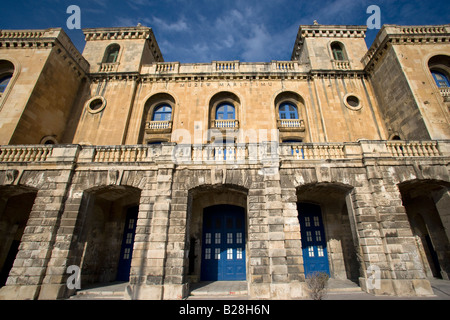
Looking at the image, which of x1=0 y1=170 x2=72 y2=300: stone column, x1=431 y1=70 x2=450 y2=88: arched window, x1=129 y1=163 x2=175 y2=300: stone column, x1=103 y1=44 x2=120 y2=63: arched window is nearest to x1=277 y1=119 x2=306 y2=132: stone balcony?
x1=431 y1=70 x2=450 y2=88: arched window

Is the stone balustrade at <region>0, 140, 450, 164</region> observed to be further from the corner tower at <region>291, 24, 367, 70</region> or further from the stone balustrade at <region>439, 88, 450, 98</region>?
the corner tower at <region>291, 24, 367, 70</region>

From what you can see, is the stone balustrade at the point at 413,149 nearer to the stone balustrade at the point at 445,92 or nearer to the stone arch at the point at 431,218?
the stone arch at the point at 431,218

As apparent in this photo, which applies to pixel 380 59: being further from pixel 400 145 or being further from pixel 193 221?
pixel 193 221

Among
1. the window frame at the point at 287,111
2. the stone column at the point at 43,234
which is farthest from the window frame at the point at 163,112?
the window frame at the point at 287,111

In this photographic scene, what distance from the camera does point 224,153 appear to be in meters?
10.3

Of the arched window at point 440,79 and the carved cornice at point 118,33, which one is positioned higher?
the carved cornice at point 118,33

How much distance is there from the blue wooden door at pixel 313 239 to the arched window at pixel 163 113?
1164 centimetres

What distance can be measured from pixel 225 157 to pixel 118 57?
15084 millimetres

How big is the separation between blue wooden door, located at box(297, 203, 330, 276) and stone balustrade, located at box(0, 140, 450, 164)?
4.34 m

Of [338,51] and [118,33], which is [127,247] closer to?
[118,33]

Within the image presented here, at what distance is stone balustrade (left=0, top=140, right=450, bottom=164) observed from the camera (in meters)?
10.0

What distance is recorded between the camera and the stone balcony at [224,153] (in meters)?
9.98

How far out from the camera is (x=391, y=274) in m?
8.23

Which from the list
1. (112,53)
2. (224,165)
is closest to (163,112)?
(112,53)
